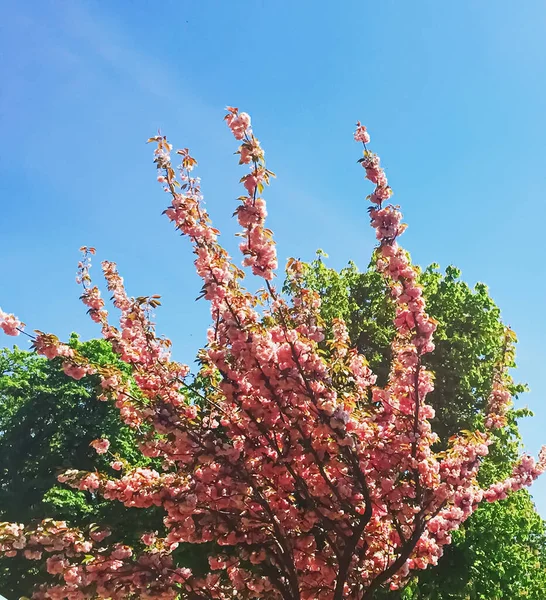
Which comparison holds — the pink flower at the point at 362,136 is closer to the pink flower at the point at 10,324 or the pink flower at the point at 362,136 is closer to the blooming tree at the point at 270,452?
the blooming tree at the point at 270,452

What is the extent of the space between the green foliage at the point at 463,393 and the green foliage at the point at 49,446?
764 centimetres

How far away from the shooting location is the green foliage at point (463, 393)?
41.5 feet

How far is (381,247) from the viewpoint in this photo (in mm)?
5324

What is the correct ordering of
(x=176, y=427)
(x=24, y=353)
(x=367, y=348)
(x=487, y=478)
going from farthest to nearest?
(x=24, y=353), (x=367, y=348), (x=487, y=478), (x=176, y=427)

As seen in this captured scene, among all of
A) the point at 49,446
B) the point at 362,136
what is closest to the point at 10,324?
the point at 362,136

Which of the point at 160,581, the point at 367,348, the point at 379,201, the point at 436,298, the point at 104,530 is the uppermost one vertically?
the point at 436,298

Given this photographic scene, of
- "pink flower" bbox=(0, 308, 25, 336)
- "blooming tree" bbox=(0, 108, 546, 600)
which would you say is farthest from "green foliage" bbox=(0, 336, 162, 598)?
"pink flower" bbox=(0, 308, 25, 336)

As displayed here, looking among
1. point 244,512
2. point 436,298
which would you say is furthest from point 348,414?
point 436,298

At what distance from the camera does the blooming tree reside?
5.39 meters

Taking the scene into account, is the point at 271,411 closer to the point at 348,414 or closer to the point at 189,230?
the point at 348,414

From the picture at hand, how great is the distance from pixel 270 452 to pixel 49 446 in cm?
1445

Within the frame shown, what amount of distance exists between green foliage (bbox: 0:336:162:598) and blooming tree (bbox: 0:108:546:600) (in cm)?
1031

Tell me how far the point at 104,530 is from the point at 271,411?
7.17 feet

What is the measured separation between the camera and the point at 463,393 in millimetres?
14047
